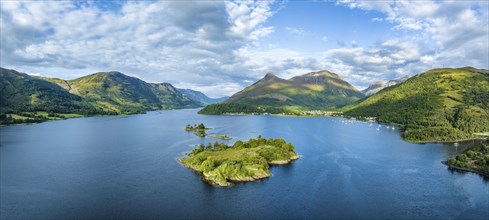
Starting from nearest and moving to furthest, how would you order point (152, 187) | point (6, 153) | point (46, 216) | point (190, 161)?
point (46, 216) < point (152, 187) < point (190, 161) < point (6, 153)

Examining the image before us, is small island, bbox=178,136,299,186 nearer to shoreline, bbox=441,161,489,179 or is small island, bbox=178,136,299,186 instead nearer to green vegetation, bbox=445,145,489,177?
shoreline, bbox=441,161,489,179

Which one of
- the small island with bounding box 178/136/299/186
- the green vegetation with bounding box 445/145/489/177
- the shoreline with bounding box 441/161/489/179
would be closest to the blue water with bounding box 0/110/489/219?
the shoreline with bounding box 441/161/489/179

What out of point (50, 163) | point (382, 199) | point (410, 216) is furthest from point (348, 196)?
point (50, 163)

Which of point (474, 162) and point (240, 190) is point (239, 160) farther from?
point (474, 162)

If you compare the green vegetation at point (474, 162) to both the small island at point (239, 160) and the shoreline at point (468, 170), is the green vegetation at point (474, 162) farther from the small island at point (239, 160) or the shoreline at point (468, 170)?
the small island at point (239, 160)

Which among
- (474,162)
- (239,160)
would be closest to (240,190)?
(239,160)

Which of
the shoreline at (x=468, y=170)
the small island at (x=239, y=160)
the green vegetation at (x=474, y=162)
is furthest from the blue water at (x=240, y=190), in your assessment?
the green vegetation at (x=474, y=162)

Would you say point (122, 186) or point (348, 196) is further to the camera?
point (122, 186)

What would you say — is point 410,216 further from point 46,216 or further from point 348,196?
point 46,216
